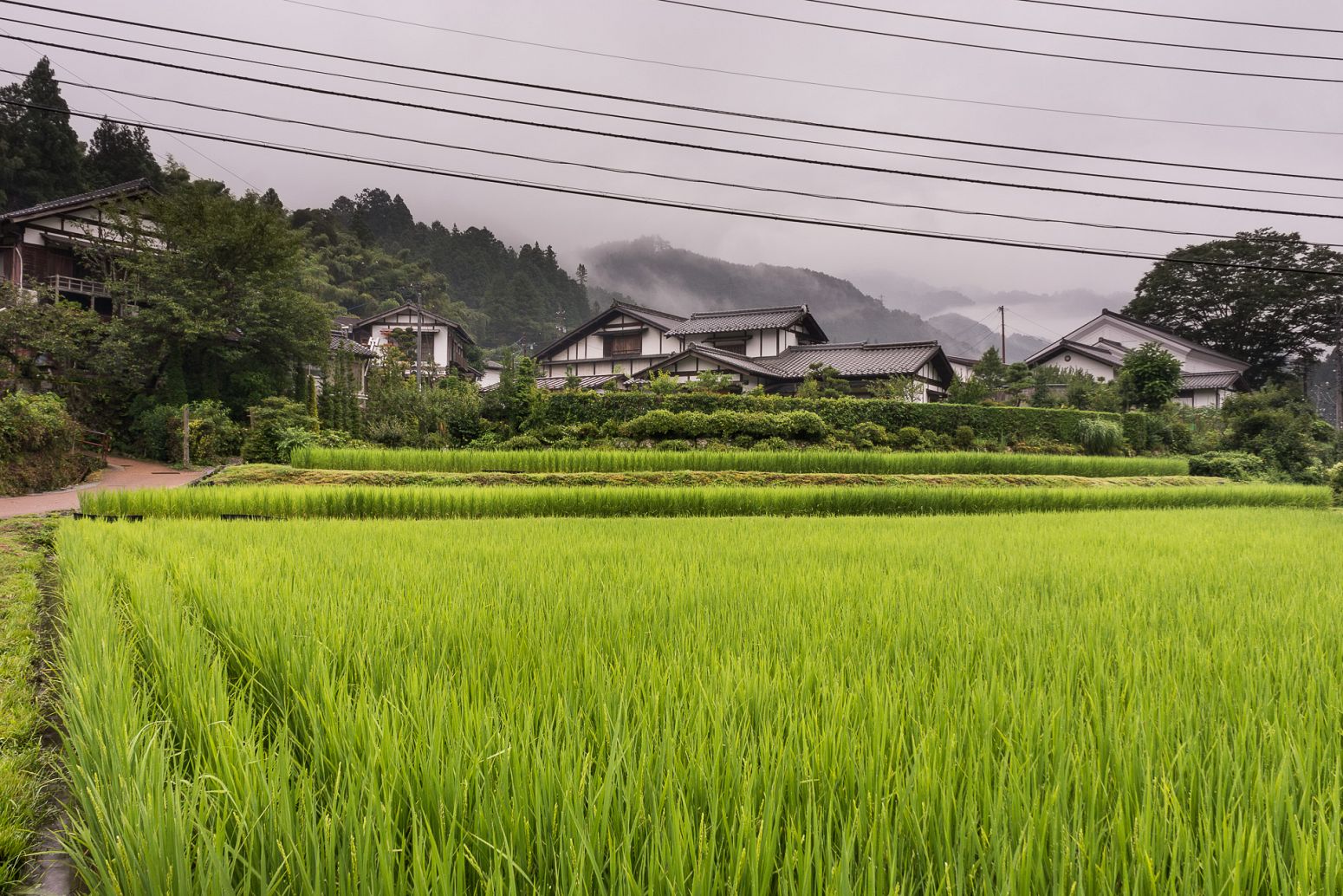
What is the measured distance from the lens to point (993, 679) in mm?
1787

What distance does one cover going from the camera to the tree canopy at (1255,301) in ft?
118

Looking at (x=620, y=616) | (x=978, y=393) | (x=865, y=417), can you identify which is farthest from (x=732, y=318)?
(x=620, y=616)

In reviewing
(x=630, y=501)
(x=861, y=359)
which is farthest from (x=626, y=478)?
→ (x=861, y=359)

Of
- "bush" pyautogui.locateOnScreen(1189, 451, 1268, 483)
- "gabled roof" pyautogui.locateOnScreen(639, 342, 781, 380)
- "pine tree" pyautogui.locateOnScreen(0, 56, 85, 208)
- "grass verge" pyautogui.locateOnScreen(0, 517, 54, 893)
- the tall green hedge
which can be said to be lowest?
"bush" pyautogui.locateOnScreen(1189, 451, 1268, 483)

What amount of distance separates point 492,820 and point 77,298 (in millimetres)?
26878

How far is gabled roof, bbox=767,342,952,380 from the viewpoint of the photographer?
27.7 meters

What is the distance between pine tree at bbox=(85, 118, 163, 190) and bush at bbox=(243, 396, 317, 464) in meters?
19.3

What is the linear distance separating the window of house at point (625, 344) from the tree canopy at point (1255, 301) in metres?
30.5

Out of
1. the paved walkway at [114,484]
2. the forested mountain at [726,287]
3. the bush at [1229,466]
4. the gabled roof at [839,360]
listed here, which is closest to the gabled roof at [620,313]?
the gabled roof at [839,360]

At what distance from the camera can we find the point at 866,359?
95.3ft

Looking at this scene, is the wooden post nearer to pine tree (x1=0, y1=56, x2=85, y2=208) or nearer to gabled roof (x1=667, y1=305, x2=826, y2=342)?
pine tree (x1=0, y1=56, x2=85, y2=208)

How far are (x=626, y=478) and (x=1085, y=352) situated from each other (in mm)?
32753

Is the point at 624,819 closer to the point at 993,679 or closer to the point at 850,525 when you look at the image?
the point at 993,679

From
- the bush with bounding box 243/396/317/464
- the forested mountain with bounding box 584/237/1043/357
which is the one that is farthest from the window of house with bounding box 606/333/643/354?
the forested mountain with bounding box 584/237/1043/357
